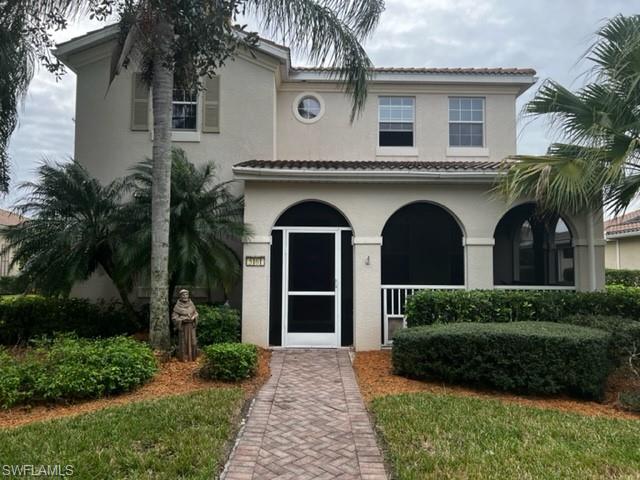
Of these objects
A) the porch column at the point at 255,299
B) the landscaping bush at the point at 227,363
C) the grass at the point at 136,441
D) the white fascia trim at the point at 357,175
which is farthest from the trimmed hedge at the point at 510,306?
the grass at the point at 136,441

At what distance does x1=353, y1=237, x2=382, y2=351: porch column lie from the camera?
9758mm

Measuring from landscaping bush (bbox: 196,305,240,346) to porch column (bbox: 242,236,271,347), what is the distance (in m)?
0.40

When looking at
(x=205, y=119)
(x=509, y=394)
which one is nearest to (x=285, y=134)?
(x=205, y=119)

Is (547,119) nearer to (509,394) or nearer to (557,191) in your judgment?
(557,191)

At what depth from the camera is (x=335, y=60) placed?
9289 millimetres

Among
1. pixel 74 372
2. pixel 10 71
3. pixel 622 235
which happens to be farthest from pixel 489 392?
pixel 622 235

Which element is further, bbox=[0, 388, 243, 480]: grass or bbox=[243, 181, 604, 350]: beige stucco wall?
bbox=[243, 181, 604, 350]: beige stucco wall

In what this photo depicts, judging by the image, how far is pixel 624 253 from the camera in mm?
23734

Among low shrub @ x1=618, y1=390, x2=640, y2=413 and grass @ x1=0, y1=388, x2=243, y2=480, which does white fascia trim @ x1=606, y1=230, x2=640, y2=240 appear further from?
grass @ x1=0, y1=388, x2=243, y2=480

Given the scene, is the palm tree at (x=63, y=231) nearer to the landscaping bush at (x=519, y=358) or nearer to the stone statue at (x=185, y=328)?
the stone statue at (x=185, y=328)

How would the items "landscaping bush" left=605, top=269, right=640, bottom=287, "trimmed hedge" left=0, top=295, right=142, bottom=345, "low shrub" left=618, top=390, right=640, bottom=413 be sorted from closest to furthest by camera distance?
"low shrub" left=618, top=390, right=640, bottom=413 → "trimmed hedge" left=0, top=295, right=142, bottom=345 → "landscaping bush" left=605, top=269, right=640, bottom=287

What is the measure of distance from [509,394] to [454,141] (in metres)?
8.78

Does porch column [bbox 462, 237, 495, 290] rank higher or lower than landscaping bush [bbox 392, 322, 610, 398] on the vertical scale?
higher

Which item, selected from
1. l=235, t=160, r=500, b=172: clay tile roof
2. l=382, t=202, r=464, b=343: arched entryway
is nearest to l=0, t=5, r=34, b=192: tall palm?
l=235, t=160, r=500, b=172: clay tile roof
